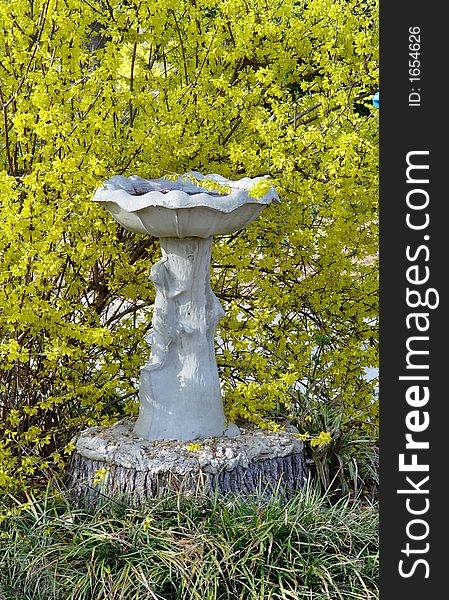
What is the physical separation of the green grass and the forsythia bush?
1.58 feet

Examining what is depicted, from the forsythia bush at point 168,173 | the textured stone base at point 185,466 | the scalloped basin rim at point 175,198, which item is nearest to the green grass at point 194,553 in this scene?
the textured stone base at point 185,466

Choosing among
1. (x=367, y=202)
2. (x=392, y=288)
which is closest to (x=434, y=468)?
(x=392, y=288)

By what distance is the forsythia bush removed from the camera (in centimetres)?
383

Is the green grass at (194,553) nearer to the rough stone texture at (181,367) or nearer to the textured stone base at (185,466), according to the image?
the textured stone base at (185,466)

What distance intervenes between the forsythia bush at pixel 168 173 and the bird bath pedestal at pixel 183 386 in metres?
0.15

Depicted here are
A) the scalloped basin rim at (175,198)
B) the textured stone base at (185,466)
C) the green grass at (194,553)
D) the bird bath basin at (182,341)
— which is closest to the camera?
the green grass at (194,553)

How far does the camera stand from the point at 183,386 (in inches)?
160

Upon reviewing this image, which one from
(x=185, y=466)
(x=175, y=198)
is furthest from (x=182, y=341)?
(x=175, y=198)

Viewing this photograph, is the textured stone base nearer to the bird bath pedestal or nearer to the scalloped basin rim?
the bird bath pedestal

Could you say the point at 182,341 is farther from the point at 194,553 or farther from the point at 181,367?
the point at 194,553

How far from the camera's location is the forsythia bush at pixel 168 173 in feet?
12.6

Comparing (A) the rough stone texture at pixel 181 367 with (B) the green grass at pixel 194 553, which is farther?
(A) the rough stone texture at pixel 181 367

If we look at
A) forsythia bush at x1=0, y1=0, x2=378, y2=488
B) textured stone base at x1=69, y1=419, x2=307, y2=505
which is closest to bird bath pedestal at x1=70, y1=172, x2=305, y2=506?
textured stone base at x1=69, y1=419, x2=307, y2=505

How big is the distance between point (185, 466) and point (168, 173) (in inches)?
52.3
